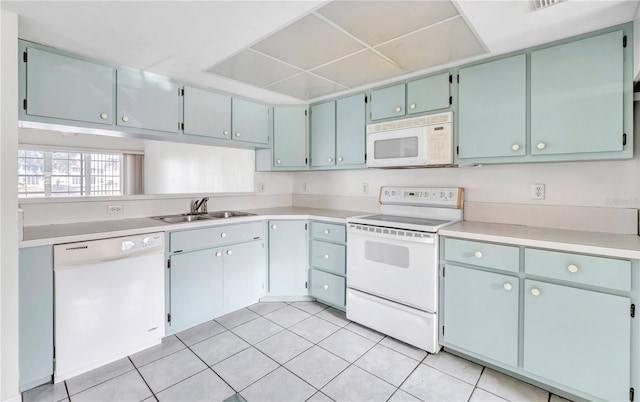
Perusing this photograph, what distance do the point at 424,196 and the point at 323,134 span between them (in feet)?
4.18

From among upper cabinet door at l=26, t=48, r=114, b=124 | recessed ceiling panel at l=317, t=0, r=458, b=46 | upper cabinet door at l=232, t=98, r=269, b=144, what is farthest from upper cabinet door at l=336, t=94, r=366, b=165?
upper cabinet door at l=26, t=48, r=114, b=124

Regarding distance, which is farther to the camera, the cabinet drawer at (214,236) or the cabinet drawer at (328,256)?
the cabinet drawer at (328,256)

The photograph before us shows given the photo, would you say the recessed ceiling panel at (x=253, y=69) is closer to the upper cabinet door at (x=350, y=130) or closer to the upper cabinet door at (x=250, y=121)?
the upper cabinet door at (x=250, y=121)

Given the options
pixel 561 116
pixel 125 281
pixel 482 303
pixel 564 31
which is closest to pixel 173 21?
pixel 125 281

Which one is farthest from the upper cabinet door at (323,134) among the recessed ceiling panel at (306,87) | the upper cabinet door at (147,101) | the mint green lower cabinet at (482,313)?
the mint green lower cabinet at (482,313)

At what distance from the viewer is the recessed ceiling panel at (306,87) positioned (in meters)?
2.52

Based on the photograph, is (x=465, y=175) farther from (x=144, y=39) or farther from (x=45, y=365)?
(x=45, y=365)

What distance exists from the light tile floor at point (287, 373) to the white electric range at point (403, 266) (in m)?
0.17

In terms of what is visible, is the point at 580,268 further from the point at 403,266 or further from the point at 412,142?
the point at 412,142

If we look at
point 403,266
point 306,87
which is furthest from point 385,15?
point 403,266

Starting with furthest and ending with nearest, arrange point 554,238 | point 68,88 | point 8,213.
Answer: point 68,88, point 554,238, point 8,213

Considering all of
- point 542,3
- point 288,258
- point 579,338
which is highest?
point 542,3

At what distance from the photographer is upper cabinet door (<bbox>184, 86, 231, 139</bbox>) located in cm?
254

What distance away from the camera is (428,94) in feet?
7.63
